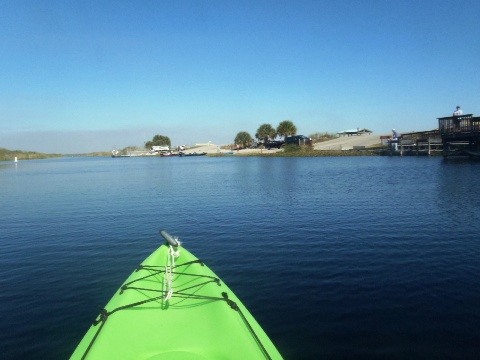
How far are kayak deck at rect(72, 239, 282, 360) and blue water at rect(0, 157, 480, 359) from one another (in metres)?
1.96

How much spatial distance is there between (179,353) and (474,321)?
7.87 m

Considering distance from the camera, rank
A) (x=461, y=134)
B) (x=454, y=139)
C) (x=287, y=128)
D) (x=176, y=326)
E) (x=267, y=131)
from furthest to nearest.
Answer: (x=267, y=131), (x=287, y=128), (x=454, y=139), (x=461, y=134), (x=176, y=326)

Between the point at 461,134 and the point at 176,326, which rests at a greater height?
the point at 461,134

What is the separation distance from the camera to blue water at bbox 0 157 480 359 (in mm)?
8719

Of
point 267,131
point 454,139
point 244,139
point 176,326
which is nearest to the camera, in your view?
point 176,326

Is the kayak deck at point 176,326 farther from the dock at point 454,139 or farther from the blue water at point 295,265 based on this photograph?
the dock at point 454,139

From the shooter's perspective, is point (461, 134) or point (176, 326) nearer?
point (176, 326)

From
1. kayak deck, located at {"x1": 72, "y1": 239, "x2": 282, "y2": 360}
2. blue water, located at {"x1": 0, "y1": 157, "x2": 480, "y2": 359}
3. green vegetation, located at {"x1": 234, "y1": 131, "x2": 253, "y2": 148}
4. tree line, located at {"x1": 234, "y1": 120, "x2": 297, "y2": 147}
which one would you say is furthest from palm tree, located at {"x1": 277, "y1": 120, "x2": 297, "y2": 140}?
kayak deck, located at {"x1": 72, "y1": 239, "x2": 282, "y2": 360}

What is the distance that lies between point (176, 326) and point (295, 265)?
738 centimetres

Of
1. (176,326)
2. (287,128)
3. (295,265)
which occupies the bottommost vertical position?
(295,265)

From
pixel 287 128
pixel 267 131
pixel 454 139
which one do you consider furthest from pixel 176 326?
pixel 267 131

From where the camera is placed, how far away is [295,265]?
535 inches

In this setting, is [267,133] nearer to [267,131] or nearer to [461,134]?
[267,131]

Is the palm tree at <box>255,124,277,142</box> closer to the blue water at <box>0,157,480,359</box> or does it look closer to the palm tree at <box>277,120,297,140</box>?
the palm tree at <box>277,120,297,140</box>
